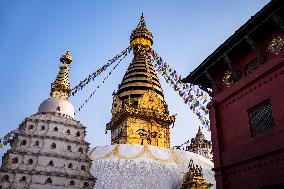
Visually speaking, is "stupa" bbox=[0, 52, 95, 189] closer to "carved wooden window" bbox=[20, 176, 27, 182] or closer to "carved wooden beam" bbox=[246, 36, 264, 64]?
"carved wooden window" bbox=[20, 176, 27, 182]

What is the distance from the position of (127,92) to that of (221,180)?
1154 inches

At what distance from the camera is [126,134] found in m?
36.2

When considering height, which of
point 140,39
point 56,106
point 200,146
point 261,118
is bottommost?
point 261,118

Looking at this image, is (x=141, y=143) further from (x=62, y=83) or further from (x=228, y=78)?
(x=228, y=78)

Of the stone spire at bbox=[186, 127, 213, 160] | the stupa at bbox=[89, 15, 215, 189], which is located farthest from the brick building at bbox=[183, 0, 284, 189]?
the stone spire at bbox=[186, 127, 213, 160]

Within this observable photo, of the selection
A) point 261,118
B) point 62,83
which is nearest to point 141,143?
point 62,83

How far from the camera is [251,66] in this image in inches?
504

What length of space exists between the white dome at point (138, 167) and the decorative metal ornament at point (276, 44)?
A: 1583cm

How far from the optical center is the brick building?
427 inches

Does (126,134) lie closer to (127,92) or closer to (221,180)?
(127,92)

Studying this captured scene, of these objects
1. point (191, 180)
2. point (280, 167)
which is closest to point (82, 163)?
point (191, 180)

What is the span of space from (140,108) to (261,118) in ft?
89.3

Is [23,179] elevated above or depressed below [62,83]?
below

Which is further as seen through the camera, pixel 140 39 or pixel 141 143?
pixel 140 39
